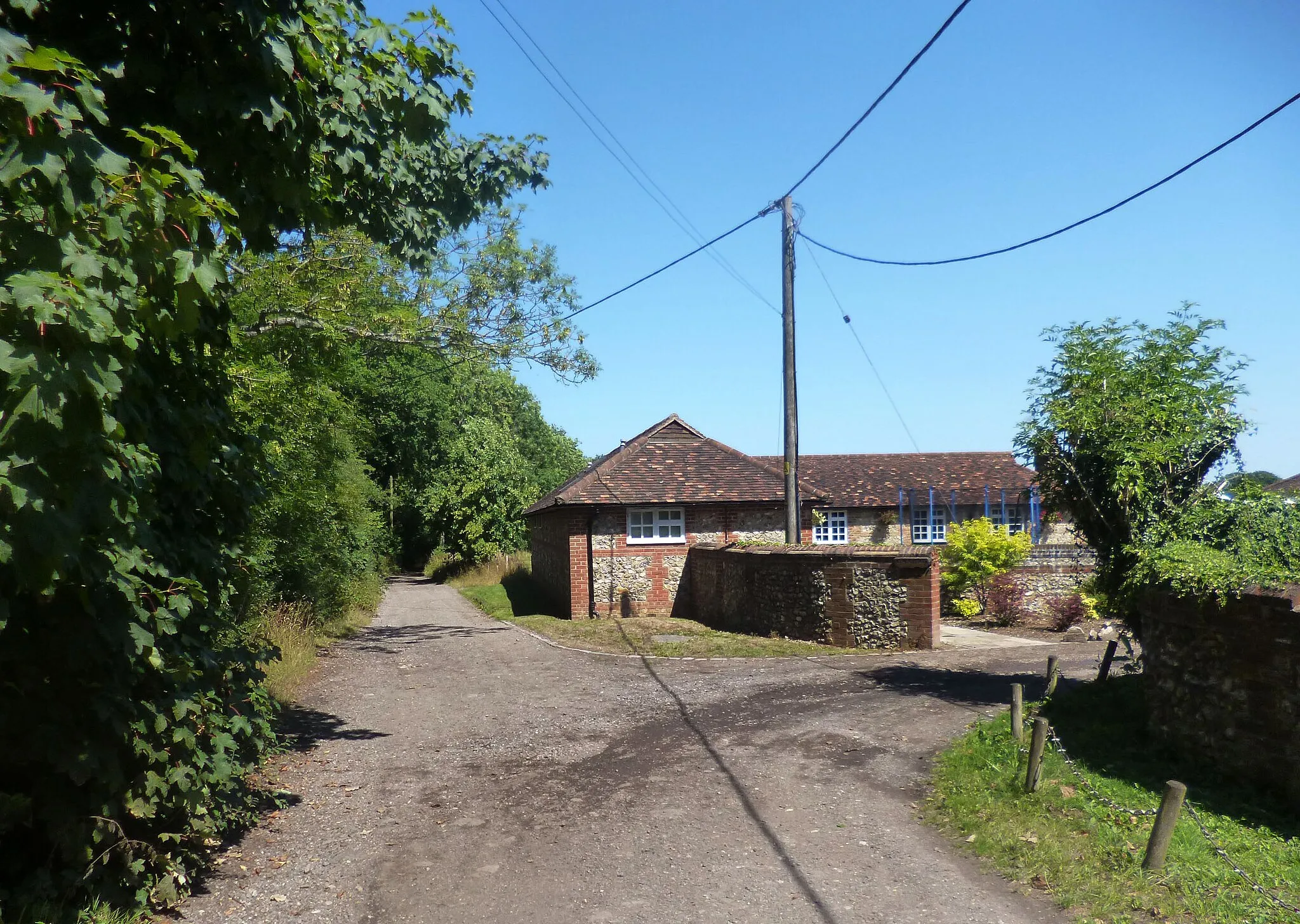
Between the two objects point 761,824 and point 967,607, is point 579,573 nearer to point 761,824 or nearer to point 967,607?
point 967,607

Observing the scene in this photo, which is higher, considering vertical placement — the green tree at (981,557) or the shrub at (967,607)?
the green tree at (981,557)

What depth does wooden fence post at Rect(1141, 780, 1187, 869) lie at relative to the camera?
19.5 feet

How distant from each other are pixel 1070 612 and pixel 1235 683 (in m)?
15.6

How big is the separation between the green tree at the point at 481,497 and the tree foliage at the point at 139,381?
36.7 m

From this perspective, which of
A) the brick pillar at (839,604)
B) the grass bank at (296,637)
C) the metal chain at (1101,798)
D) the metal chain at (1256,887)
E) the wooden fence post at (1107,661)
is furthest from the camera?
the brick pillar at (839,604)

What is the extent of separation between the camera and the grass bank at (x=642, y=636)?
18.0 meters

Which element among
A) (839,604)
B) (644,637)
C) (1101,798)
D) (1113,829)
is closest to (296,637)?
(644,637)

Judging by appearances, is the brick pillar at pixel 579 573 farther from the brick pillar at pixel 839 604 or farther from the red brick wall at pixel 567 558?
the brick pillar at pixel 839 604

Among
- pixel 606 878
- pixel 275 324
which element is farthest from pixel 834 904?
pixel 275 324

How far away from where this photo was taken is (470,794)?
844cm

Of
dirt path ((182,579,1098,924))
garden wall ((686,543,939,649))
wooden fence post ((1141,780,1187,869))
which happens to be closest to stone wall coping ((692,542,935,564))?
garden wall ((686,543,939,649))

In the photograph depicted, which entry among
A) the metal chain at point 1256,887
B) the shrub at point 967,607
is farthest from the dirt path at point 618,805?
the shrub at point 967,607

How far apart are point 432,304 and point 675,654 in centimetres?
804

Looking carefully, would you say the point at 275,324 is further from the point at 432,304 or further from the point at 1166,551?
the point at 1166,551
